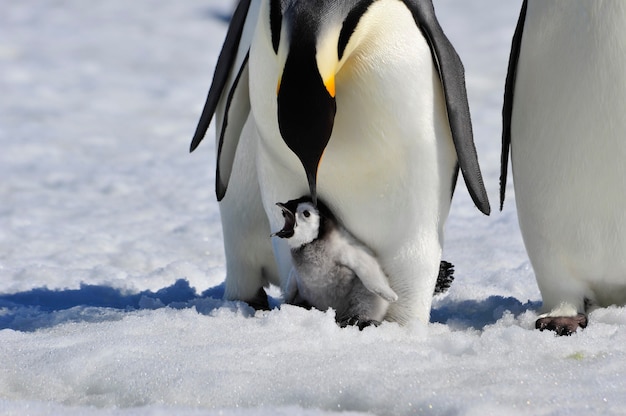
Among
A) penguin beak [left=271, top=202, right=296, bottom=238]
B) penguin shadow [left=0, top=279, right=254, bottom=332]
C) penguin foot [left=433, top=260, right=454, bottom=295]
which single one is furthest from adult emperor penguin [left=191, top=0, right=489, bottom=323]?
penguin shadow [left=0, top=279, right=254, bottom=332]

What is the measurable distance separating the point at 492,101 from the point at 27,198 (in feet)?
11.8

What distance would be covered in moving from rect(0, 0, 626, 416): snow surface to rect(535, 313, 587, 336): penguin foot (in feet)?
0.16

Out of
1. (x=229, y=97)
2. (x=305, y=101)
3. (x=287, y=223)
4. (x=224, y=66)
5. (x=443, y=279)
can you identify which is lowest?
(x=443, y=279)

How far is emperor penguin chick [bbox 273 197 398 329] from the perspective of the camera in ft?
9.39

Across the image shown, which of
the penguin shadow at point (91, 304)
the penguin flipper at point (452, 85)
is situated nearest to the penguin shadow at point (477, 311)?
the penguin flipper at point (452, 85)

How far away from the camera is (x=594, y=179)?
2.89 metres

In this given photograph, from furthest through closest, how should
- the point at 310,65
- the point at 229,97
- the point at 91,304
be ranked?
1. the point at 91,304
2. the point at 229,97
3. the point at 310,65

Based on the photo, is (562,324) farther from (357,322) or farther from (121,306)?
(121,306)

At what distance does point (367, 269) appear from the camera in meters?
2.88

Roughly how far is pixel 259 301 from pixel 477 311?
0.68 metres

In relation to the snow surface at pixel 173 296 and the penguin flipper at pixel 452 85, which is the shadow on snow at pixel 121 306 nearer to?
the snow surface at pixel 173 296

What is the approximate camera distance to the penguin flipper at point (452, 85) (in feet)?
8.90

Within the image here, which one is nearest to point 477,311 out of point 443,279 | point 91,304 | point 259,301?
point 443,279

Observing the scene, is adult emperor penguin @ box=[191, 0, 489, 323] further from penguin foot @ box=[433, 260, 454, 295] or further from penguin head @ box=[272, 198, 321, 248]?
penguin foot @ box=[433, 260, 454, 295]
